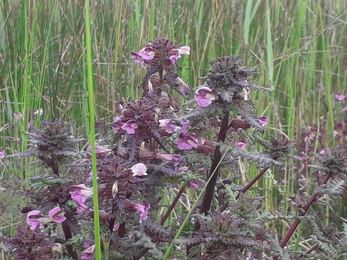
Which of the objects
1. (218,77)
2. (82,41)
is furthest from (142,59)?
(82,41)

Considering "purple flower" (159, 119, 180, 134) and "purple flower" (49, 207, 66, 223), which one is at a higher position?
"purple flower" (159, 119, 180, 134)

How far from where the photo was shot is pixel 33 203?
37.2 inches

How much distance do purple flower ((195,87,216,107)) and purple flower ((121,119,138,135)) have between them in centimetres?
12

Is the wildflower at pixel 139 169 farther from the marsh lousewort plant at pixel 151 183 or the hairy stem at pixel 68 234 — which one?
the hairy stem at pixel 68 234

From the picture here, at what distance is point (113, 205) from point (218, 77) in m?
0.29

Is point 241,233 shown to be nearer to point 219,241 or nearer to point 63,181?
point 219,241

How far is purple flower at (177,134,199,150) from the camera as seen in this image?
2.87 ft

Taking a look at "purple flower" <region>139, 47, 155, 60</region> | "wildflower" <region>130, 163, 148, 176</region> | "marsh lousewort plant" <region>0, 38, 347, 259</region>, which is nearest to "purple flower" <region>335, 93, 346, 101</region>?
"marsh lousewort plant" <region>0, 38, 347, 259</region>

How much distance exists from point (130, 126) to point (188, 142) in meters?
0.11

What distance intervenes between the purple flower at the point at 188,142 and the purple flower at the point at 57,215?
248 millimetres

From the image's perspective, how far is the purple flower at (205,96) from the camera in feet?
2.71

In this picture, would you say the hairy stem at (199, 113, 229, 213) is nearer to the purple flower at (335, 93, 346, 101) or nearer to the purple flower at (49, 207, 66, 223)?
the purple flower at (49, 207, 66, 223)

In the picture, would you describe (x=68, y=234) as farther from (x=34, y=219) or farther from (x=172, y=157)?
(x=172, y=157)

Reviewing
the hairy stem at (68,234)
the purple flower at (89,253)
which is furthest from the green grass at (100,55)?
the purple flower at (89,253)
